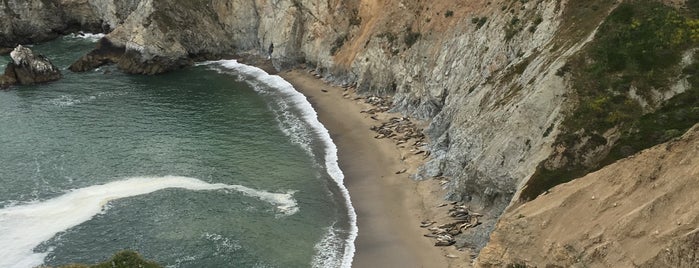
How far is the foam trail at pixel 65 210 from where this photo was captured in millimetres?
45812

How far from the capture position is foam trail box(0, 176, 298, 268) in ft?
150

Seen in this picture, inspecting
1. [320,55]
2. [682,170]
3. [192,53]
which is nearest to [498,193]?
[682,170]

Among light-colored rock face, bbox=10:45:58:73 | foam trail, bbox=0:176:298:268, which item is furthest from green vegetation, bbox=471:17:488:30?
light-colored rock face, bbox=10:45:58:73

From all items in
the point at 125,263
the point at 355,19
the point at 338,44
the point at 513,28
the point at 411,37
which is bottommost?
the point at 125,263

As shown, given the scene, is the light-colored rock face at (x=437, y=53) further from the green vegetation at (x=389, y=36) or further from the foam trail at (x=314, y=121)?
the foam trail at (x=314, y=121)

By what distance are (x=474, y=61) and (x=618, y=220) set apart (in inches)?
1406

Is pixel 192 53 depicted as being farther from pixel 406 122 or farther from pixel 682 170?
pixel 682 170

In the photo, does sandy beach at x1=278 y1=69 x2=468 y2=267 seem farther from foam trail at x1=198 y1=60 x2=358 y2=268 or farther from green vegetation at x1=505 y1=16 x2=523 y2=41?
green vegetation at x1=505 y1=16 x2=523 y2=41

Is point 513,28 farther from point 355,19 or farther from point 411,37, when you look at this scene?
point 355,19

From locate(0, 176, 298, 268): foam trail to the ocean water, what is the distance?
11 cm

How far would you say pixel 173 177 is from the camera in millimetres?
57125

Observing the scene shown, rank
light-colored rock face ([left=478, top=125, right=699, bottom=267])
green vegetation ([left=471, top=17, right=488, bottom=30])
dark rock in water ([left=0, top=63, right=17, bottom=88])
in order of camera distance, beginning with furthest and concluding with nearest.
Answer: dark rock in water ([left=0, top=63, right=17, bottom=88]) < green vegetation ([left=471, top=17, right=488, bottom=30]) < light-colored rock face ([left=478, top=125, right=699, bottom=267])

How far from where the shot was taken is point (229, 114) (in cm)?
7394

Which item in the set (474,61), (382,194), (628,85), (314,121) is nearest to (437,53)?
(474,61)
